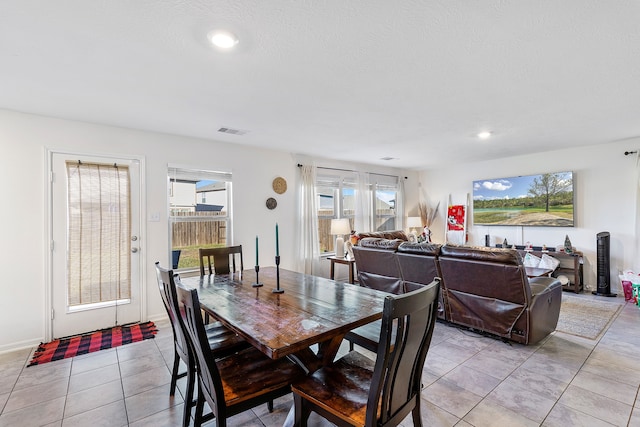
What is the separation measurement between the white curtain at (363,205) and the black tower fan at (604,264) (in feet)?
11.9

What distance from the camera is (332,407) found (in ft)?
4.25

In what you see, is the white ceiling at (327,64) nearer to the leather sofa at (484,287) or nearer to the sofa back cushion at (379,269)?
the leather sofa at (484,287)

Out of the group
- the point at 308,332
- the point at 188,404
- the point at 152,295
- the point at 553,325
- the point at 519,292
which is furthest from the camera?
the point at 152,295

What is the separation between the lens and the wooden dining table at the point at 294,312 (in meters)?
1.39

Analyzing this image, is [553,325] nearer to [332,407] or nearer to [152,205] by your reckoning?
[332,407]

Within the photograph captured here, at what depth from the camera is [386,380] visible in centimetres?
121

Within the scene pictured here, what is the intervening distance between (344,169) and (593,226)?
4.23 meters

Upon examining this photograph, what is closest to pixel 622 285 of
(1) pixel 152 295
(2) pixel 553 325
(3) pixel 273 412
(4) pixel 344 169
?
(2) pixel 553 325

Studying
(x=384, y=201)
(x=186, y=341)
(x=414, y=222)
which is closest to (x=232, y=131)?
(x=186, y=341)

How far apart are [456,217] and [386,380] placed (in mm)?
6032

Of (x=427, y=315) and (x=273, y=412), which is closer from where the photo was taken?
(x=427, y=315)

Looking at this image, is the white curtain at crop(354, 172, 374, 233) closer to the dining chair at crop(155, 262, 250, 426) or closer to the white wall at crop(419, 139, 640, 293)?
the white wall at crop(419, 139, 640, 293)

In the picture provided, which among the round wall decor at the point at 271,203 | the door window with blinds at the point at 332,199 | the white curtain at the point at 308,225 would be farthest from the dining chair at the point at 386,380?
the door window with blinds at the point at 332,199

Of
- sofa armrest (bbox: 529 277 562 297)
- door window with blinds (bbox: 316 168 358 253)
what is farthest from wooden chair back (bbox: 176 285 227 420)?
door window with blinds (bbox: 316 168 358 253)
